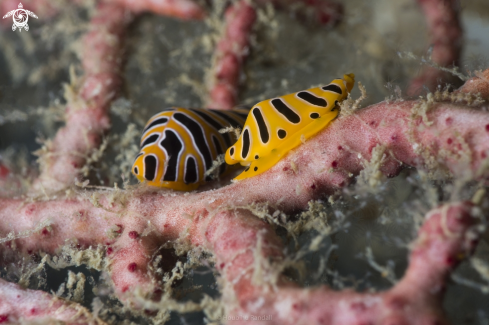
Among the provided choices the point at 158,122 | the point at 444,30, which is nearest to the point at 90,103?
the point at 158,122

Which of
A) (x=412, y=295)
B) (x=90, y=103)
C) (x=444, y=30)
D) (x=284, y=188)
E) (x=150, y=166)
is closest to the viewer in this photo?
(x=412, y=295)

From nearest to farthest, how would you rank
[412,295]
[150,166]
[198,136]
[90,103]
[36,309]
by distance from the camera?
1. [412,295]
2. [36,309]
3. [150,166]
4. [198,136]
5. [90,103]

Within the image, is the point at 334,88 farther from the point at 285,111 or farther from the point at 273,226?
the point at 273,226

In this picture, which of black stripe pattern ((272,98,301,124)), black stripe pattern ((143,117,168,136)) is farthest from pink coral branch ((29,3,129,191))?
black stripe pattern ((272,98,301,124))

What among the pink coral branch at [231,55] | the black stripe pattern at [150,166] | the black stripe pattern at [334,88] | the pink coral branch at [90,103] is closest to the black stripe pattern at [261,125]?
the black stripe pattern at [334,88]

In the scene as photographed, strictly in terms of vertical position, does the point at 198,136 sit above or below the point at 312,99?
below

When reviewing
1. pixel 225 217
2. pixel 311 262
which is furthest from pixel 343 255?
pixel 225 217

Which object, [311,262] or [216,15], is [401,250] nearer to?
[311,262]
